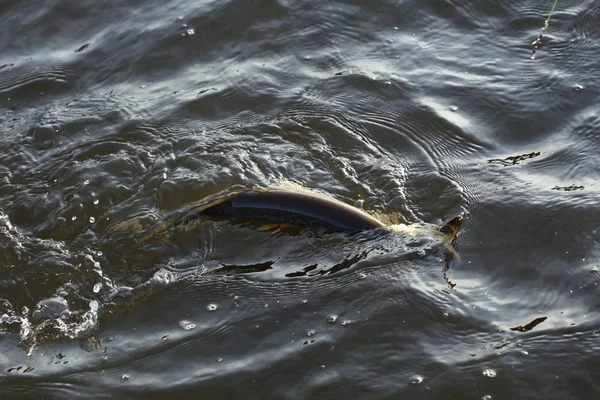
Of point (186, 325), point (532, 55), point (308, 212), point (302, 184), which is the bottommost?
point (186, 325)

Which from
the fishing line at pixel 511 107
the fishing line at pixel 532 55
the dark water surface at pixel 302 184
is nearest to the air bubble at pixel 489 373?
the dark water surface at pixel 302 184

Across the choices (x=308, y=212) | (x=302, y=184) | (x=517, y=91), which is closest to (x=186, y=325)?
(x=308, y=212)

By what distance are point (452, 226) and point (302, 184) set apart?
3.68ft

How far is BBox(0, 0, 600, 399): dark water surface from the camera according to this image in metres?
4.25

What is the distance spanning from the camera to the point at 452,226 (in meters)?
4.85

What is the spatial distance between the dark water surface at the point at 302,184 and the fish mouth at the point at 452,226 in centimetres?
13

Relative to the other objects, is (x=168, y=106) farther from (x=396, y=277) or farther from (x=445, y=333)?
(x=445, y=333)

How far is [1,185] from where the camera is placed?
5562mm

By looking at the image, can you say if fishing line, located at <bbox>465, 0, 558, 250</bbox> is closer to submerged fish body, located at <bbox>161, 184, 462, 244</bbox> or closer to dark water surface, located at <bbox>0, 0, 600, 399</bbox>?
dark water surface, located at <bbox>0, 0, 600, 399</bbox>

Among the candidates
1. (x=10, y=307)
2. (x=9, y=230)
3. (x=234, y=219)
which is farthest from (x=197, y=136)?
(x=10, y=307)

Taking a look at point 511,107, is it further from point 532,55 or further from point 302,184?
point 302,184

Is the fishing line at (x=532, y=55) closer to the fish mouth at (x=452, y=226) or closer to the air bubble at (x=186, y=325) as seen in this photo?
the fish mouth at (x=452, y=226)

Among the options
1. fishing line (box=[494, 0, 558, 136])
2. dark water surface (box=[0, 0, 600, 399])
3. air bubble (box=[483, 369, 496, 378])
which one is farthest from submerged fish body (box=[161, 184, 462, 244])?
fishing line (box=[494, 0, 558, 136])

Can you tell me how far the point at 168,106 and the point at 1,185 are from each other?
4.82 feet
